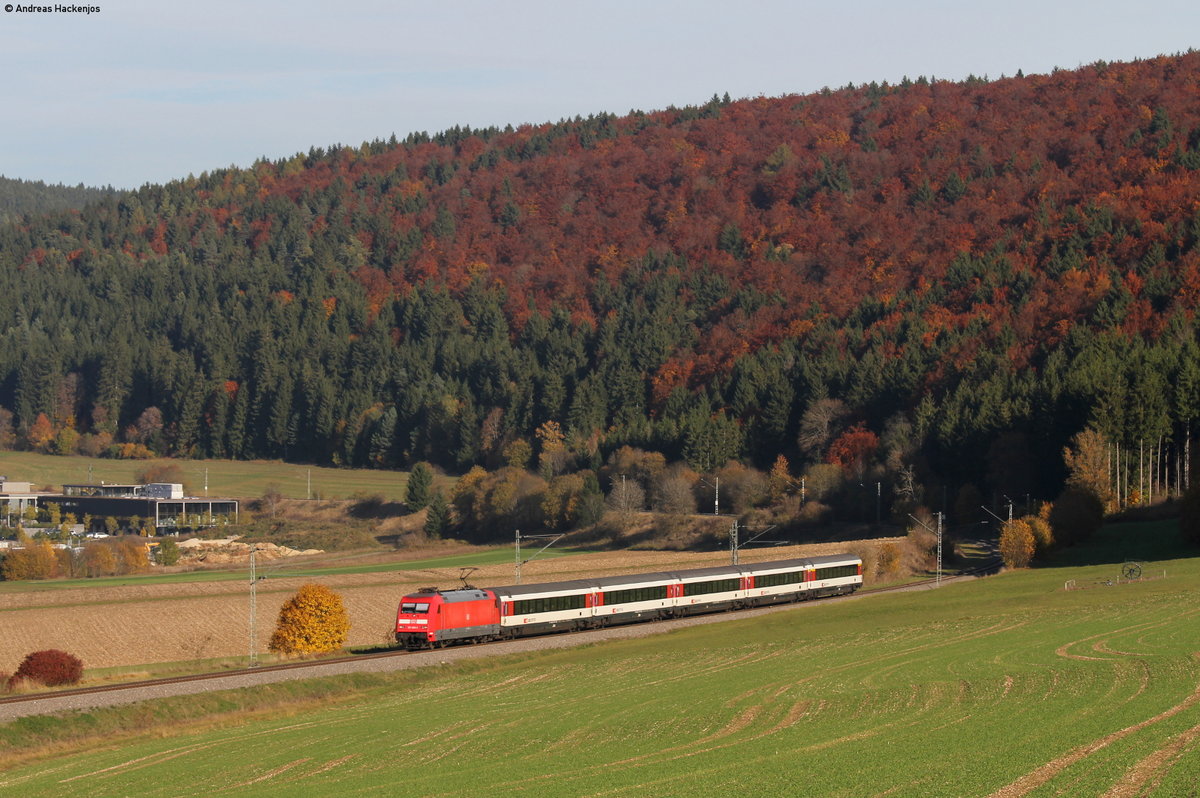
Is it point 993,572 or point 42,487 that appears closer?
point 993,572

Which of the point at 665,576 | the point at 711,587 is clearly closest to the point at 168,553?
the point at 665,576

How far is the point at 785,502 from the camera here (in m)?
138

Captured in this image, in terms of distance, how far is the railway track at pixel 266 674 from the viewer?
4491cm

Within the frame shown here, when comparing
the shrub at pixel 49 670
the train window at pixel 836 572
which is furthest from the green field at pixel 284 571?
the shrub at pixel 49 670

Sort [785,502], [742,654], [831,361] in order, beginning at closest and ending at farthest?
[742,654], [785,502], [831,361]

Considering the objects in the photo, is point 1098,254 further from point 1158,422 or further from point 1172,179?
point 1158,422

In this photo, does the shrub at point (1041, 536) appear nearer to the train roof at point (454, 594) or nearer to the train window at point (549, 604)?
the train window at point (549, 604)

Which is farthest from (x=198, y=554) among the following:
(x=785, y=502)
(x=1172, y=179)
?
(x=1172, y=179)

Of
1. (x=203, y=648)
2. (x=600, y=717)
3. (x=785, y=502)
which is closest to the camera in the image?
(x=600, y=717)

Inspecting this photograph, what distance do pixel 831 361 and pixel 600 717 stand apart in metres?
135

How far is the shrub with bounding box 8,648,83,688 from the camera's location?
51.8m

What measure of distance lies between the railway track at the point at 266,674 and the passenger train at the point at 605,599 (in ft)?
2.20

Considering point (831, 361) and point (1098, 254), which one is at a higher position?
point (1098, 254)

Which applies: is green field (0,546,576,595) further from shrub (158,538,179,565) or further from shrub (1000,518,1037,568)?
shrub (1000,518,1037,568)
